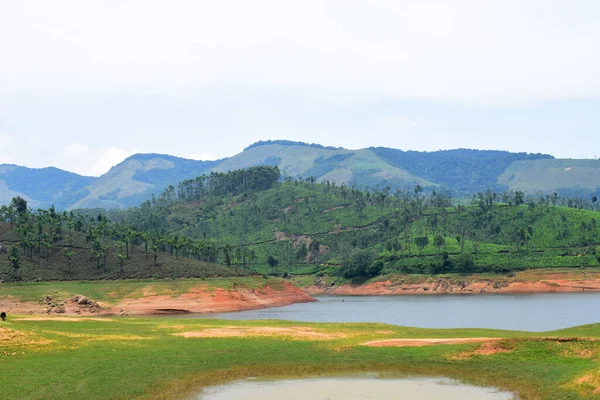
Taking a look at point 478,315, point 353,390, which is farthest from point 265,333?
point 478,315

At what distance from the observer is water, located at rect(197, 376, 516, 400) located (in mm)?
42875

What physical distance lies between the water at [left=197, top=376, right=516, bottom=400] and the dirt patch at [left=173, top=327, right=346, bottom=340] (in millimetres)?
19490

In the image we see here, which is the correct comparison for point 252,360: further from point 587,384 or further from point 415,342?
point 587,384

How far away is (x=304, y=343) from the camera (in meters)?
63.4

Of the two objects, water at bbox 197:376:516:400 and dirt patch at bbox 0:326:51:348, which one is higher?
dirt patch at bbox 0:326:51:348

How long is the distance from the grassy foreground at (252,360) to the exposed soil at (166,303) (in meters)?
58.6

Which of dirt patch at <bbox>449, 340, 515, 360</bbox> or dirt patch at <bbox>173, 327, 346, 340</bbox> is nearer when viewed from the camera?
dirt patch at <bbox>449, 340, 515, 360</bbox>

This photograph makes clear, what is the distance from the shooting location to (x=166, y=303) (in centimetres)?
14012

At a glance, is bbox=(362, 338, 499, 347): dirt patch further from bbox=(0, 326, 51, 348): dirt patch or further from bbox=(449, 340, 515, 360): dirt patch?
bbox=(0, 326, 51, 348): dirt patch

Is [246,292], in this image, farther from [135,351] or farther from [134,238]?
[135,351]

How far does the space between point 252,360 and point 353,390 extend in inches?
557

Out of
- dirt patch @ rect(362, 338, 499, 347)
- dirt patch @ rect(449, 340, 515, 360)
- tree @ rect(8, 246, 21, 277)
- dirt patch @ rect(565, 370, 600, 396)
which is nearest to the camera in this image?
dirt patch @ rect(565, 370, 600, 396)

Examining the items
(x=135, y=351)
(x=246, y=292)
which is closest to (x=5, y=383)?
(x=135, y=351)

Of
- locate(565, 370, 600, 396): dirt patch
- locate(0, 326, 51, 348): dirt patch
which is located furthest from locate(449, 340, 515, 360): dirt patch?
locate(0, 326, 51, 348): dirt patch
